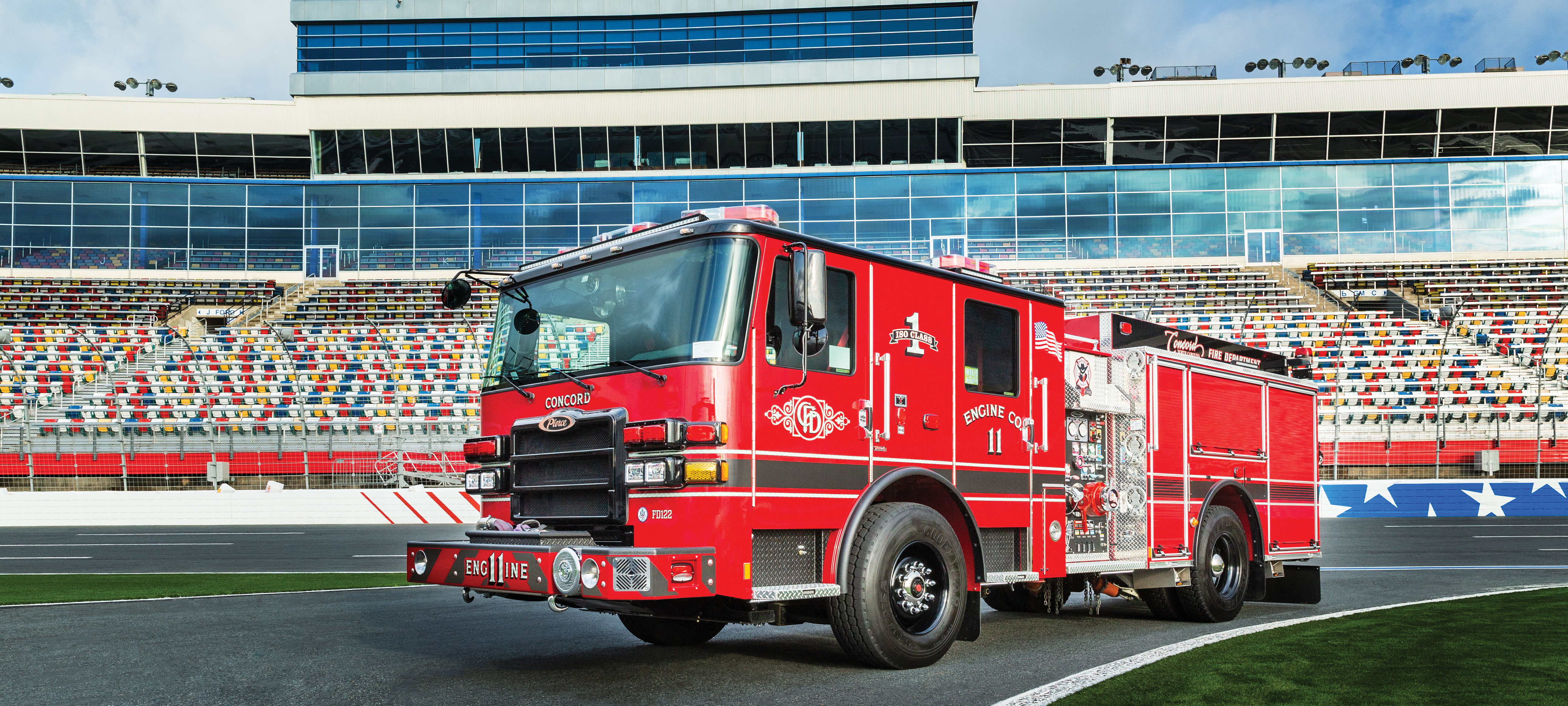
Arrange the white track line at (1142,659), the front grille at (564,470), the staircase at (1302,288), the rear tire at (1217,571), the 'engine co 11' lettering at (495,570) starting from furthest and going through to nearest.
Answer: the staircase at (1302,288) → the rear tire at (1217,571) → the front grille at (564,470) → the 'engine co 11' lettering at (495,570) → the white track line at (1142,659)

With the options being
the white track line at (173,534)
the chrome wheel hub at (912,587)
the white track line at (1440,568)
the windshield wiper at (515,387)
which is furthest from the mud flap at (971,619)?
the white track line at (173,534)

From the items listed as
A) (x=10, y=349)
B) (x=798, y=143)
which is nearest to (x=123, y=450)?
(x=10, y=349)

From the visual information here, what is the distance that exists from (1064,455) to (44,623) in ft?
27.0

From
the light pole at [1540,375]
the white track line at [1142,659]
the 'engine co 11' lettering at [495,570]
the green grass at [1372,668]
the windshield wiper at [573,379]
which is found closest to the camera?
the green grass at [1372,668]

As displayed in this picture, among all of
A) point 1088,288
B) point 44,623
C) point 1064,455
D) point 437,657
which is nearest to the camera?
point 437,657

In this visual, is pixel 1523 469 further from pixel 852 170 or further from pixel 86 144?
pixel 86 144

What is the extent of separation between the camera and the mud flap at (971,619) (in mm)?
7633

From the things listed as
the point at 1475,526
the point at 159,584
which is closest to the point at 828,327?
the point at 159,584

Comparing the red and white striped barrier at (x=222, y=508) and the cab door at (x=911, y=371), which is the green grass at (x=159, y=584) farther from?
the red and white striped barrier at (x=222, y=508)

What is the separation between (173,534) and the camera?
22.3 metres

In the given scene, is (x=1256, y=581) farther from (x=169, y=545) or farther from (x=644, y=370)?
(x=169, y=545)

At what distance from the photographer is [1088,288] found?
3969cm

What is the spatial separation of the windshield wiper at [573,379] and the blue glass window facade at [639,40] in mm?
36048

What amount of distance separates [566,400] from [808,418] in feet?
4.68
